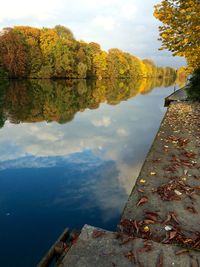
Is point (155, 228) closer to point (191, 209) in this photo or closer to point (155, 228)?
point (155, 228)

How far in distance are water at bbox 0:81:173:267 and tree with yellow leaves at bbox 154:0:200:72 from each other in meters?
5.50

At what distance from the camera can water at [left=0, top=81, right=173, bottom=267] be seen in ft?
20.8

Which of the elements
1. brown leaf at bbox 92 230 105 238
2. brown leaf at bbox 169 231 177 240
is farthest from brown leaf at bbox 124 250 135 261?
brown leaf at bbox 169 231 177 240

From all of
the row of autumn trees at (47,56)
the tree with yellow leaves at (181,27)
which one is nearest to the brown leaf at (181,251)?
the tree with yellow leaves at (181,27)

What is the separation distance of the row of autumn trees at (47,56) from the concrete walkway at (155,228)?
168 feet

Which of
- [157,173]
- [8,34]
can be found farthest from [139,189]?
[8,34]

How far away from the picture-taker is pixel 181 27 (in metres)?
14.7

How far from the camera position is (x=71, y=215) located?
705cm

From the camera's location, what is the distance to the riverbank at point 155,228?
4078 mm

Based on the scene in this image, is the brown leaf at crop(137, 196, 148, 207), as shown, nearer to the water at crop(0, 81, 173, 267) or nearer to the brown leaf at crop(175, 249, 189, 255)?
the water at crop(0, 81, 173, 267)

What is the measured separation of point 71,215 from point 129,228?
2434mm

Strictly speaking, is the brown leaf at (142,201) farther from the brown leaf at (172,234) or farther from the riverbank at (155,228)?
the brown leaf at (172,234)

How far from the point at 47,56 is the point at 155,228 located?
66245mm

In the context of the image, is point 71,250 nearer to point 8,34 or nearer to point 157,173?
point 157,173
